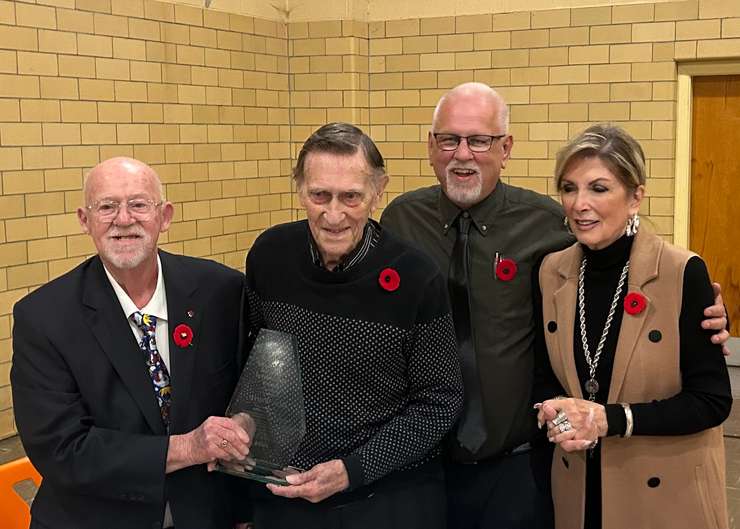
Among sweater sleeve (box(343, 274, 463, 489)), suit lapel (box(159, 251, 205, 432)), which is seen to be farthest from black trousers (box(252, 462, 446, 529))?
suit lapel (box(159, 251, 205, 432))

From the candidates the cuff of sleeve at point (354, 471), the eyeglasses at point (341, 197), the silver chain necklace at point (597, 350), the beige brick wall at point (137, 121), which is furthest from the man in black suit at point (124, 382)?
the beige brick wall at point (137, 121)

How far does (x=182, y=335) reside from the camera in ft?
7.27

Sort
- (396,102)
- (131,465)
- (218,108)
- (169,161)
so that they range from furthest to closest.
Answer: (396,102) → (218,108) → (169,161) → (131,465)

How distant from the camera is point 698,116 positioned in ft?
21.0

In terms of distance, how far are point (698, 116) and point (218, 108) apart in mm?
3569

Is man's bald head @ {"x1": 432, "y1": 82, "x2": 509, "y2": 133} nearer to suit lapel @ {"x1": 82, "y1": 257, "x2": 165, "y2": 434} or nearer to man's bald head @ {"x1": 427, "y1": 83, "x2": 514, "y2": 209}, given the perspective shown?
man's bald head @ {"x1": 427, "y1": 83, "x2": 514, "y2": 209}

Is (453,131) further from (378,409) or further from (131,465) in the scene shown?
(131,465)

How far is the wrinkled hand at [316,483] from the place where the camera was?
2.01 meters

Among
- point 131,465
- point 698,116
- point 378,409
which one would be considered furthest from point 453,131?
point 698,116

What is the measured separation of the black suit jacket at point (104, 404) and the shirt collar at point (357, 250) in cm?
34

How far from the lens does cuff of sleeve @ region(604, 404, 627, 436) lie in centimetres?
207

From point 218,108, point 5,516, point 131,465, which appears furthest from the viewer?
Result: point 218,108

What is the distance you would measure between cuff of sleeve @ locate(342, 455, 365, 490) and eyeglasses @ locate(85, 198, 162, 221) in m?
0.78

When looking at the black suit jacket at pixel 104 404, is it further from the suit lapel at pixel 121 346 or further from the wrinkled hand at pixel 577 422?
the wrinkled hand at pixel 577 422
